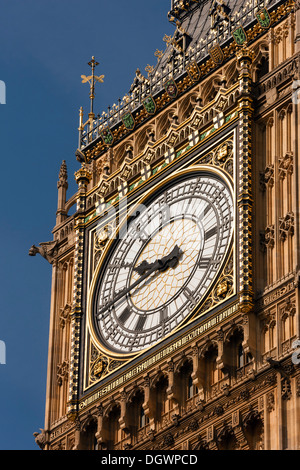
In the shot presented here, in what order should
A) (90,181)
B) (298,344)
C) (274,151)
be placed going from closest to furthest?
(298,344) → (274,151) → (90,181)

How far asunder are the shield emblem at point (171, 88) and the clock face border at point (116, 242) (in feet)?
7.71

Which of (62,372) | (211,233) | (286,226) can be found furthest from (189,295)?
(62,372)

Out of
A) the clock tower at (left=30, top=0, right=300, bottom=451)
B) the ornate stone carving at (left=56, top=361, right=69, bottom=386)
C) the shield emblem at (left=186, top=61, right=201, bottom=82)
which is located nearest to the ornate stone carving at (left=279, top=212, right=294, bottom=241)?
the clock tower at (left=30, top=0, right=300, bottom=451)

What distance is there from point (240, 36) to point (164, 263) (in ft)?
15.6

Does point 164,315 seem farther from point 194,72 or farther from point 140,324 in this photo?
point 194,72

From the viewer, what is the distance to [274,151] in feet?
133

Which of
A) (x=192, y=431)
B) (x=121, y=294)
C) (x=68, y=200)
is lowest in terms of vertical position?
(x=192, y=431)

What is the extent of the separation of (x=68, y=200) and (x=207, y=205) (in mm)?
5099

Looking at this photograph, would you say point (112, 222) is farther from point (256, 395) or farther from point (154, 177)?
point (256, 395)

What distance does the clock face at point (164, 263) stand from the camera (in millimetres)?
40281

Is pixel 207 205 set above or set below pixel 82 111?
below

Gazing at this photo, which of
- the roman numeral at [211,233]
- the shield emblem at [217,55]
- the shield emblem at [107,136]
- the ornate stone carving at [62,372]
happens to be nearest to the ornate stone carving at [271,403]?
the roman numeral at [211,233]

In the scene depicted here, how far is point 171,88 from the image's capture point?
43.9 meters

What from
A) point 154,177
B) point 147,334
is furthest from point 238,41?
point 147,334
